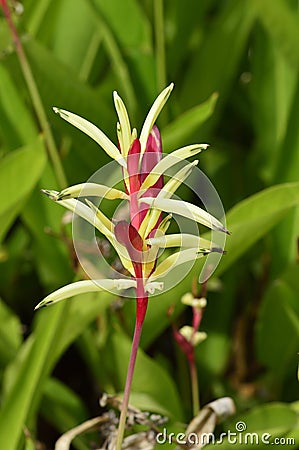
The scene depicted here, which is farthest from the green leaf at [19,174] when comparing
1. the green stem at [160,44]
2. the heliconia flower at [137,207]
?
the heliconia flower at [137,207]

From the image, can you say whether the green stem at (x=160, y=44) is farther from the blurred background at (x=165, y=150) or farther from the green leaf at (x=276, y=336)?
the green leaf at (x=276, y=336)

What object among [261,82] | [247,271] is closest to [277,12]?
[261,82]

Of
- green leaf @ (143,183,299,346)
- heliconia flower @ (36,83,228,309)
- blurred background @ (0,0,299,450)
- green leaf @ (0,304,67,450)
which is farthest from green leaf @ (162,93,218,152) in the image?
heliconia flower @ (36,83,228,309)

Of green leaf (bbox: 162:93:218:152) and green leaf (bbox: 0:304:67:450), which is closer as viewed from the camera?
green leaf (bbox: 0:304:67:450)

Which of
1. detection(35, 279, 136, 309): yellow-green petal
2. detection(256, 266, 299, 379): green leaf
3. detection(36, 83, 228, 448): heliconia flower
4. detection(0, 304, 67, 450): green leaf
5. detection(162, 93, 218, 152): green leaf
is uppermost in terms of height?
detection(36, 83, 228, 448): heliconia flower

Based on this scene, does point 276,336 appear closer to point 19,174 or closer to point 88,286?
point 19,174

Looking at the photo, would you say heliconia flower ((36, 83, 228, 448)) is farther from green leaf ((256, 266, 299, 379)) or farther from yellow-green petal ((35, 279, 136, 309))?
green leaf ((256, 266, 299, 379))

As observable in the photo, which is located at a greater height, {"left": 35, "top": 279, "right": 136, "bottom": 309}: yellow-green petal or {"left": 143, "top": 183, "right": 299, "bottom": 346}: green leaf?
{"left": 35, "top": 279, "right": 136, "bottom": 309}: yellow-green petal
